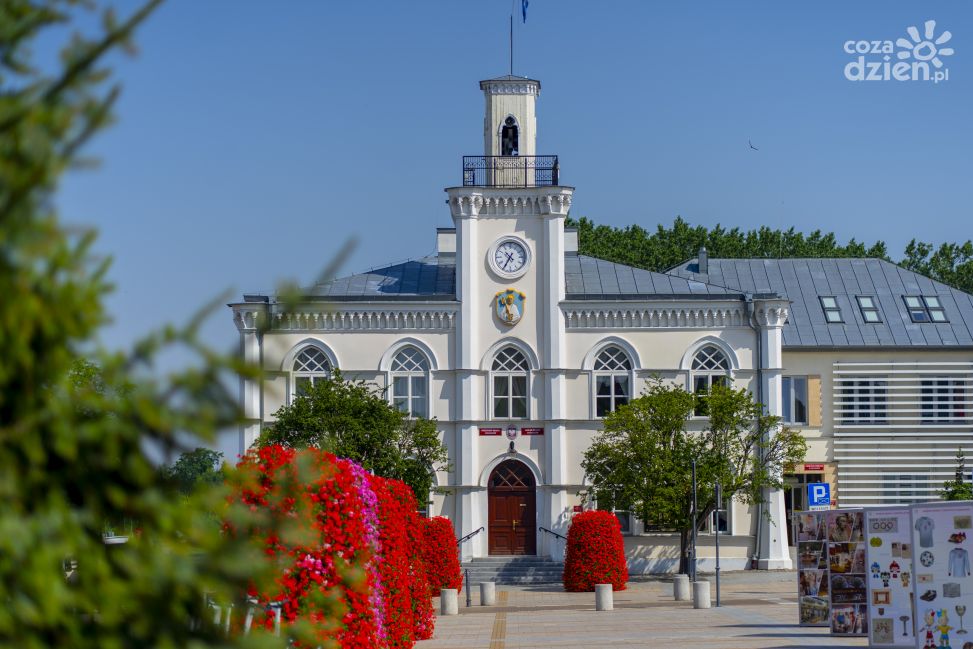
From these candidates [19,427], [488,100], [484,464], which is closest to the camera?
[19,427]

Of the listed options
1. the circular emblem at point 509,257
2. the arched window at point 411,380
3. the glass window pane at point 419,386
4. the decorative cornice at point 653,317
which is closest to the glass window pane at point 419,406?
the arched window at point 411,380

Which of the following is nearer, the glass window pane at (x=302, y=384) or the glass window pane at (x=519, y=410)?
the glass window pane at (x=302, y=384)

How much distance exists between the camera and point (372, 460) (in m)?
42.7

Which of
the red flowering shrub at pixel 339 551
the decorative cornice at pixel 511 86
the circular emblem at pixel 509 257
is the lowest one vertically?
the red flowering shrub at pixel 339 551

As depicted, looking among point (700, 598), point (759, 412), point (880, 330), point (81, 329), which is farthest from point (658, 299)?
point (81, 329)

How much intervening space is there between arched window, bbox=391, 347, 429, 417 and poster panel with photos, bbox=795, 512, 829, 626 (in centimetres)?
2054

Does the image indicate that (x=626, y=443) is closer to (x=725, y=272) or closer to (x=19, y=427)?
(x=725, y=272)

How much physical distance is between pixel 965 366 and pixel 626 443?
1352cm

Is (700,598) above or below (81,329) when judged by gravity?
below

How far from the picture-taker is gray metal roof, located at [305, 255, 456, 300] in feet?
→ 162

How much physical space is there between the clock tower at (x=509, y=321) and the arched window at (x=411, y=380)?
1153mm

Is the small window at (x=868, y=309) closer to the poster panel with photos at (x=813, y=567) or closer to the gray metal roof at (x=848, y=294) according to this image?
the gray metal roof at (x=848, y=294)

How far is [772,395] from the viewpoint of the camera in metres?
47.4

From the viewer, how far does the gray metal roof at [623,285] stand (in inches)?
1879
